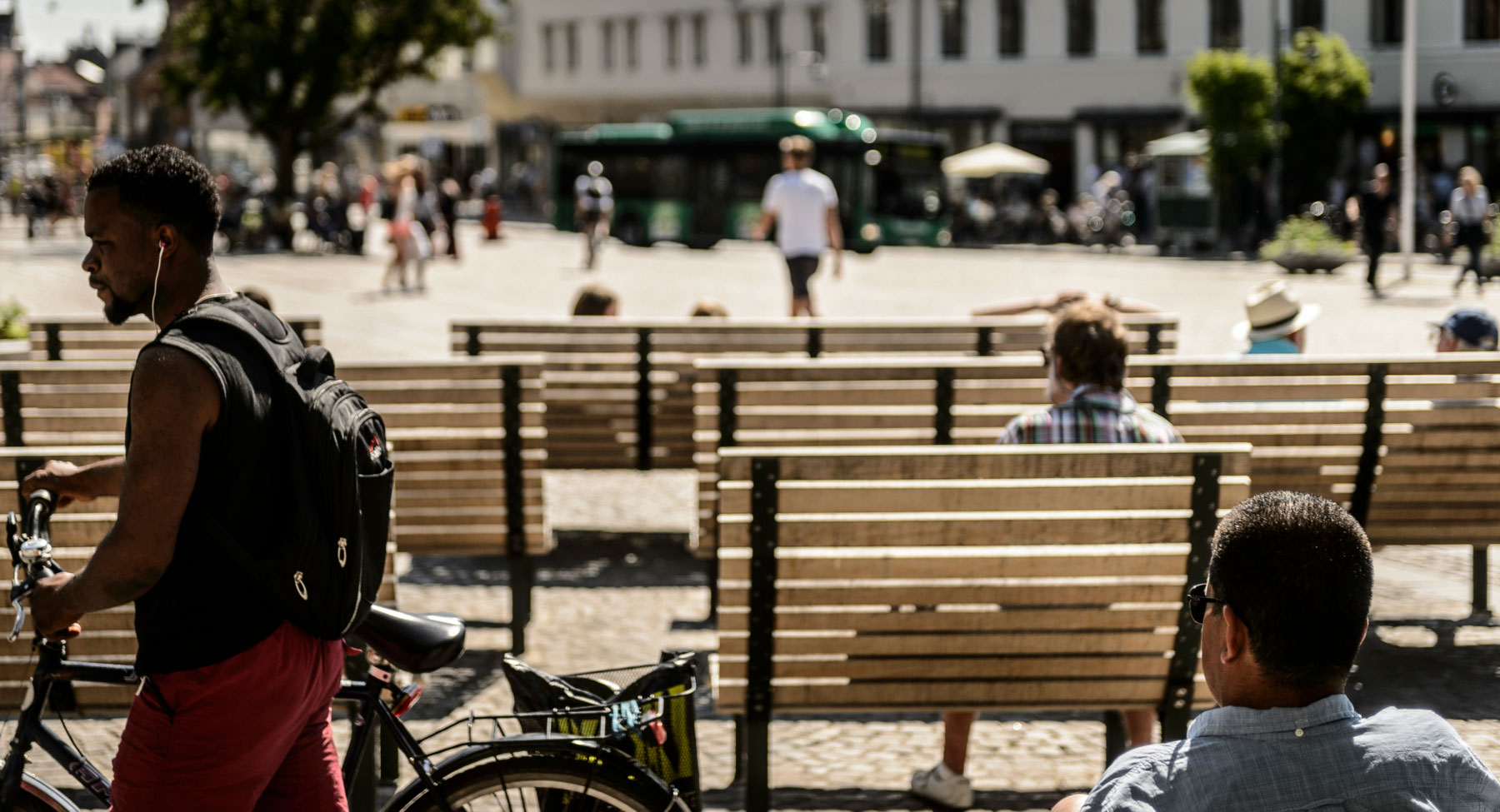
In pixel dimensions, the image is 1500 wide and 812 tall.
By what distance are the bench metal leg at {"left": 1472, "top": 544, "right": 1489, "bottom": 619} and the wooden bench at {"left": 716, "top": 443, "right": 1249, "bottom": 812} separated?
9.73ft

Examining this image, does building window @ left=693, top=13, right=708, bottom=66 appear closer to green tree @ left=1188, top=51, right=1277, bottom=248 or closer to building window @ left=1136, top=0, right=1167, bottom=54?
building window @ left=1136, top=0, right=1167, bottom=54

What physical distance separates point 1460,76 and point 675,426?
43.6m

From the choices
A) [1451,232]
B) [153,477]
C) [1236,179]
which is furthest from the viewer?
[1236,179]

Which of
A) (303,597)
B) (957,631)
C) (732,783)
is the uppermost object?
(303,597)

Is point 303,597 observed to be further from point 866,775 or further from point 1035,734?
point 1035,734

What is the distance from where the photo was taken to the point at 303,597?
3215mm

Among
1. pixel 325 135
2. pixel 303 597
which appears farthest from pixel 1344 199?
pixel 303 597

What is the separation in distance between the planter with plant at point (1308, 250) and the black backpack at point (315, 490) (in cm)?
3034

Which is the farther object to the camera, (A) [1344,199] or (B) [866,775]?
(A) [1344,199]

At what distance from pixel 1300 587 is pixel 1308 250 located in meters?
31.2

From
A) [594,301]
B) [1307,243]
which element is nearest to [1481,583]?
[594,301]

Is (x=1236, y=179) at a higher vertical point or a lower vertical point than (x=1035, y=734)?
higher

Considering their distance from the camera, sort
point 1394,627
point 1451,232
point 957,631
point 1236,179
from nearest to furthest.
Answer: point 957,631 → point 1394,627 → point 1451,232 → point 1236,179

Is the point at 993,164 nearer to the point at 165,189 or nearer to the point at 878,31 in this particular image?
the point at 878,31
